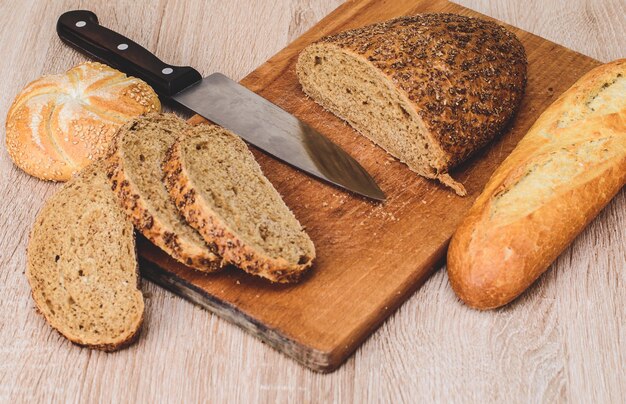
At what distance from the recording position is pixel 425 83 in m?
3.73

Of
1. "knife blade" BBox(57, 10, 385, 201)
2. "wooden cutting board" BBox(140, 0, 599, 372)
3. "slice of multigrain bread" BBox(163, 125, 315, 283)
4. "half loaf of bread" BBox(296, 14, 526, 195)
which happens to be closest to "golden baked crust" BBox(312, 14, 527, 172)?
"half loaf of bread" BBox(296, 14, 526, 195)

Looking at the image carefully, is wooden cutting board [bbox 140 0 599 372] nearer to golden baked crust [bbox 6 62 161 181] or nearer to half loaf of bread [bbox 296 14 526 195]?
half loaf of bread [bbox 296 14 526 195]

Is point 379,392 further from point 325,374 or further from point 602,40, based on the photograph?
point 602,40

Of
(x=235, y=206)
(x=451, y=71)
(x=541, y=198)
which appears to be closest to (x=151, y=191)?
(x=235, y=206)

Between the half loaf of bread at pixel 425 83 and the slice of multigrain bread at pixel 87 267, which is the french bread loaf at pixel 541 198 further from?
the slice of multigrain bread at pixel 87 267

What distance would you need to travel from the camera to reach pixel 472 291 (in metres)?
3.25

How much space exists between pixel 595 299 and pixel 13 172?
8.94 feet

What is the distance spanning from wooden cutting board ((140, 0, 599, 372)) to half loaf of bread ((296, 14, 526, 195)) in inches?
4.2

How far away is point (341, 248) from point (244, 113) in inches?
37.0

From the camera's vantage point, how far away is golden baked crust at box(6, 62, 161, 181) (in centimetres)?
376

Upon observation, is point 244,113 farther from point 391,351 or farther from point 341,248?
point 391,351

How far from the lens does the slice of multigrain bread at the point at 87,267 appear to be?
315 centimetres

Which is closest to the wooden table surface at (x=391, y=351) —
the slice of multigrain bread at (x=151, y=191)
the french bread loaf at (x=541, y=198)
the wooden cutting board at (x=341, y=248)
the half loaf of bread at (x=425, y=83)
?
the wooden cutting board at (x=341, y=248)

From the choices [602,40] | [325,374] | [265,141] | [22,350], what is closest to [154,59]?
[265,141]
